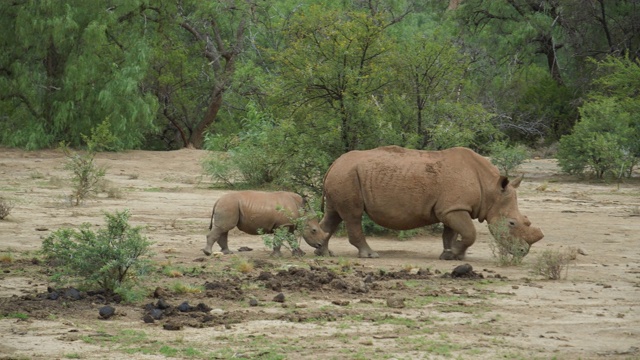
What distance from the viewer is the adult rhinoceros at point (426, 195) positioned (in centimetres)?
1291

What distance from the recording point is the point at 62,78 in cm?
2988

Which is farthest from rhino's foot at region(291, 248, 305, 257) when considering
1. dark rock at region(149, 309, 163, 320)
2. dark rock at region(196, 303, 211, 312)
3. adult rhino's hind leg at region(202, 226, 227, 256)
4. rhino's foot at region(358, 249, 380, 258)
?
dark rock at region(149, 309, 163, 320)

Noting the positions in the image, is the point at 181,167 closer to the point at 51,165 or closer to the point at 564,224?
the point at 51,165

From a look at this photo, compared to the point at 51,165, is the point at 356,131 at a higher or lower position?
higher

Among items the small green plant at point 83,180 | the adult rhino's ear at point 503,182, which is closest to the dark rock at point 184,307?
the adult rhino's ear at point 503,182

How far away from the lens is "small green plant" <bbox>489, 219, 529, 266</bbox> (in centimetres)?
1252

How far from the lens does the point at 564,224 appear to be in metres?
17.0

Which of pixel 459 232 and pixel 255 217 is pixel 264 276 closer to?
pixel 255 217

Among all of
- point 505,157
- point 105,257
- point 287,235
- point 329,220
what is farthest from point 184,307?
point 505,157

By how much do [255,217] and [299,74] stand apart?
3147 mm

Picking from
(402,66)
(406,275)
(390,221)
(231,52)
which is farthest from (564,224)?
(231,52)

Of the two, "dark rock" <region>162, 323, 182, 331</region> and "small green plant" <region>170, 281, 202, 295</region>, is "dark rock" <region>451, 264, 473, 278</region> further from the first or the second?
"dark rock" <region>162, 323, 182, 331</region>

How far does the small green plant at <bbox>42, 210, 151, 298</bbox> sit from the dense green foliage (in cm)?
553

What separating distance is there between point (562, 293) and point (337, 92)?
5.67m
